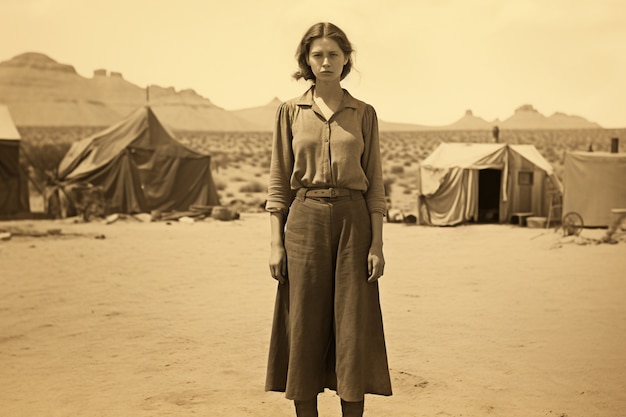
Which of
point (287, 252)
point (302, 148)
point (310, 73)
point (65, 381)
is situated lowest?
point (65, 381)

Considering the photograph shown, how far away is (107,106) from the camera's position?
253 feet

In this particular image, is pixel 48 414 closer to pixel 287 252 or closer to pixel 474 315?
pixel 287 252

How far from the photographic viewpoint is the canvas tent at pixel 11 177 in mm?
14969

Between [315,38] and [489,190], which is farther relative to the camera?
[489,190]

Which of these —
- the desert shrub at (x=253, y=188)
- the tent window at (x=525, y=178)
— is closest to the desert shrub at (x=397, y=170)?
the desert shrub at (x=253, y=188)

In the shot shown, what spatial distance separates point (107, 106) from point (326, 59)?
78.9 m

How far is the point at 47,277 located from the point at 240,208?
9989mm

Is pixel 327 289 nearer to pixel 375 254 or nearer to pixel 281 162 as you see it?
pixel 375 254

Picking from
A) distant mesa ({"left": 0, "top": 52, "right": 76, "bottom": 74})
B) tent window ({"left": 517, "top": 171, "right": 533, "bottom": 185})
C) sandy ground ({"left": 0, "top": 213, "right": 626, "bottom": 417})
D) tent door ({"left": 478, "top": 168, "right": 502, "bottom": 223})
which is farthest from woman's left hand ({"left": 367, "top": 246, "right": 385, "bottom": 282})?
distant mesa ({"left": 0, "top": 52, "right": 76, "bottom": 74})

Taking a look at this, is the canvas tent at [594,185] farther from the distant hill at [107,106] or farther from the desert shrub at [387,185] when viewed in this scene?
the distant hill at [107,106]

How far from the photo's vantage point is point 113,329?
19.1 ft

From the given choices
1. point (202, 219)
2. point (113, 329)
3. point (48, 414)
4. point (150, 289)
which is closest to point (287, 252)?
point (48, 414)

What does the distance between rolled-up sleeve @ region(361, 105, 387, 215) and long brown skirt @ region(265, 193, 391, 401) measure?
0.06 m

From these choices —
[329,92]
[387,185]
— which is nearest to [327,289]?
[329,92]
